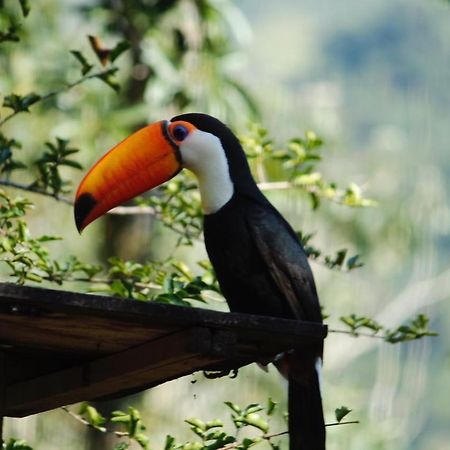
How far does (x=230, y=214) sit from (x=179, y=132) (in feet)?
1.16

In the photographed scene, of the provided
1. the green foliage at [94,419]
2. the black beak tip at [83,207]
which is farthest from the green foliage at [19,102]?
the green foliage at [94,419]

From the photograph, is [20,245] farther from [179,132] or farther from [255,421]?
[255,421]

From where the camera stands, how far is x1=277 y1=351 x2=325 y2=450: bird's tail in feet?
15.0

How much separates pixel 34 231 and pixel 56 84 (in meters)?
1.89

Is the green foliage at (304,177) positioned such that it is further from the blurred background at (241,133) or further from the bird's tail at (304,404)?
the bird's tail at (304,404)

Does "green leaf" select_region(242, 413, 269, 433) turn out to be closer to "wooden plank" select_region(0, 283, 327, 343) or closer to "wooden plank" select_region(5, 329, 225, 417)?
"wooden plank" select_region(5, 329, 225, 417)

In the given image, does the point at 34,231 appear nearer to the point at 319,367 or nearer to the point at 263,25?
the point at 319,367

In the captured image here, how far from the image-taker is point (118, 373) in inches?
160

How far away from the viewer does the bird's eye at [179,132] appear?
514 cm

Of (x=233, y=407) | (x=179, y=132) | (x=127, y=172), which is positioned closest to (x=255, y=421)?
(x=233, y=407)

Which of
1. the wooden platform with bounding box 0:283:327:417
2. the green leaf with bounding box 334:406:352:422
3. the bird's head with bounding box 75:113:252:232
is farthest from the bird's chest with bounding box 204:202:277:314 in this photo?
A: the green leaf with bounding box 334:406:352:422

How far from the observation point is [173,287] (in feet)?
14.7

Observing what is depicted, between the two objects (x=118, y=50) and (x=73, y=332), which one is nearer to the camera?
(x=73, y=332)

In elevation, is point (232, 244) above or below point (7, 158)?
below
